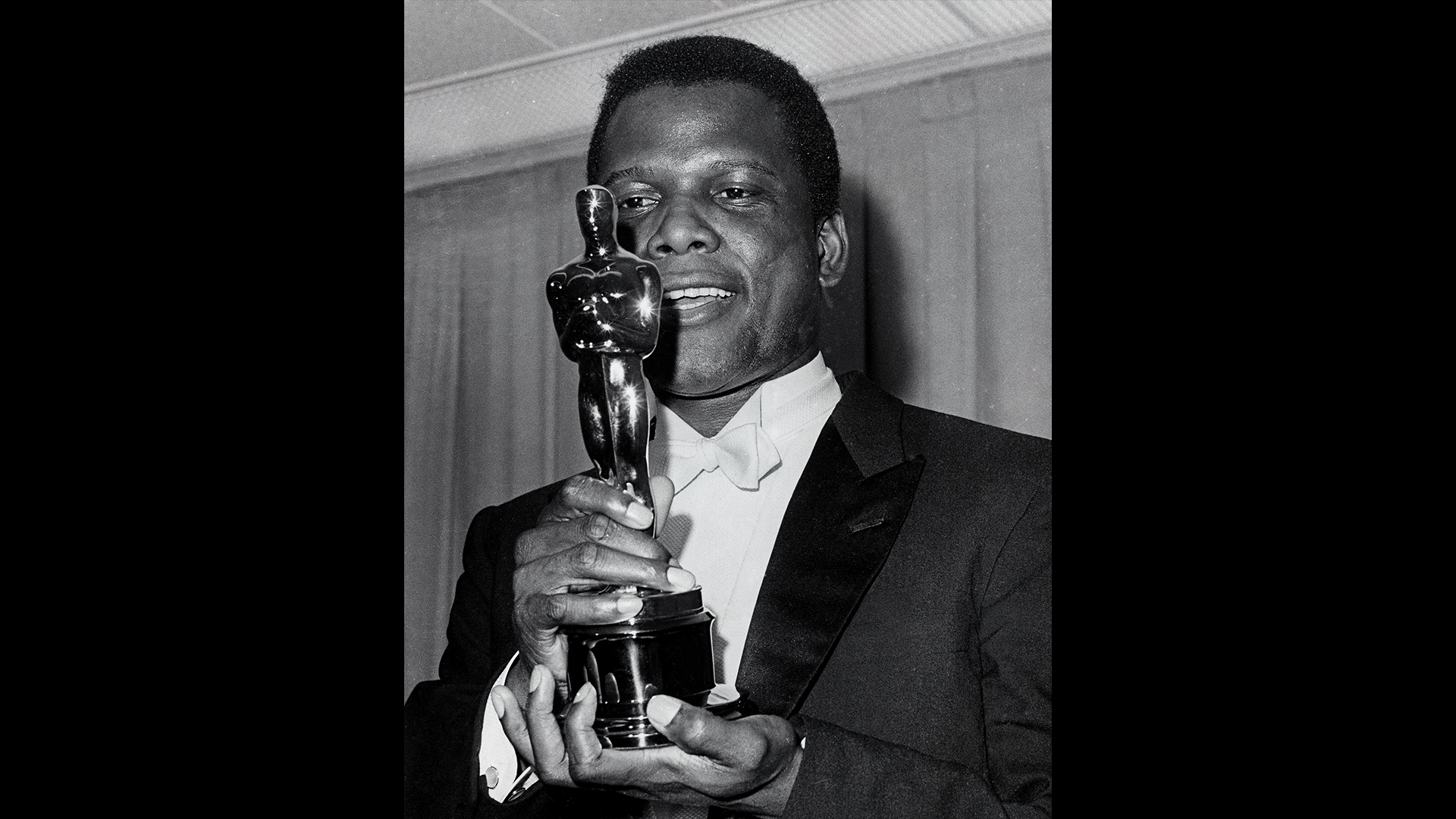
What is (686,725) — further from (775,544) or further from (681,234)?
(681,234)

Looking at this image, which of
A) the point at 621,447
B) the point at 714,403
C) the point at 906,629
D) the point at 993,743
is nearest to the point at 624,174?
the point at 714,403

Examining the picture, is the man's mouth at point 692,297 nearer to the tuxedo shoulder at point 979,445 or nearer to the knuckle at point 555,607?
the tuxedo shoulder at point 979,445

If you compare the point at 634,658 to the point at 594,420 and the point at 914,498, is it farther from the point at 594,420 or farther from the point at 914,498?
the point at 914,498

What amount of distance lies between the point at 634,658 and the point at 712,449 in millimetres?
364

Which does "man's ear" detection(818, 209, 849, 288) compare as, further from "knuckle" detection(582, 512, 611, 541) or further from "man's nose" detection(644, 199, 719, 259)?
"knuckle" detection(582, 512, 611, 541)

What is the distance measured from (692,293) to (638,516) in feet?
0.99

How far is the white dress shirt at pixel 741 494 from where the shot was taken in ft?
3.76

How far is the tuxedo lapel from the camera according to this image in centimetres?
104

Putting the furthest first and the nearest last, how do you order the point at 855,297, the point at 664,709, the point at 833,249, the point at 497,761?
the point at 855,297
the point at 833,249
the point at 497,761
the point at 664,709

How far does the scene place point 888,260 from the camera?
57.9 inches

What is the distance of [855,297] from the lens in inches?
56.4

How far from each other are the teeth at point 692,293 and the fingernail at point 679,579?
1.06 ft

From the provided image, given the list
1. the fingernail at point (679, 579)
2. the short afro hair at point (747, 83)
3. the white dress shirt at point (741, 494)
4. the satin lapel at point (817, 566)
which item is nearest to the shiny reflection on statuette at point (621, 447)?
the fingernail at point (679, 579)
